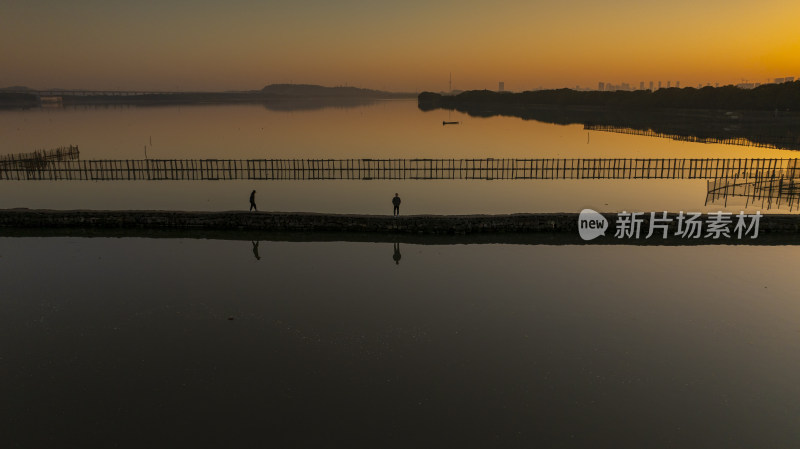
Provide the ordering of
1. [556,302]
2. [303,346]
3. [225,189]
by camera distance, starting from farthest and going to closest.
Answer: [225,189] < [556,302] < [303,346]

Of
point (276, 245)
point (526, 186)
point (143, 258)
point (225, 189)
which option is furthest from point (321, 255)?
point (526, 186)

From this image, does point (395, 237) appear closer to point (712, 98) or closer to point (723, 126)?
point (723, 126)

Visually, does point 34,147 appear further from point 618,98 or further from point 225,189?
point 618,98

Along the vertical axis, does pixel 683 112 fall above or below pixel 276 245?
above

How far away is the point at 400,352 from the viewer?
14359mm

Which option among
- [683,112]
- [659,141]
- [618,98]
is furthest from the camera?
[618,98]

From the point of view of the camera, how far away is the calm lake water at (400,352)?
36.8 ft

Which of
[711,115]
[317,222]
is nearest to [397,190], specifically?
[317,222]

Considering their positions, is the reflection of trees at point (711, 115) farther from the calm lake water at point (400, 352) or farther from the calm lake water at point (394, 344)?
the calm lake water at point (400, 352)

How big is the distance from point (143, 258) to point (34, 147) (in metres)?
60.7

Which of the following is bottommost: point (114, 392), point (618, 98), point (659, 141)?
point (114, 392)

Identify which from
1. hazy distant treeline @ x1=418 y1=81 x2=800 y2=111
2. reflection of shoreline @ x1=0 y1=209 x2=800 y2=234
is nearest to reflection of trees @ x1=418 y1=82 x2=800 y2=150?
hazy distant treeline @ x1=418 y1=81 x2=800 y2=111

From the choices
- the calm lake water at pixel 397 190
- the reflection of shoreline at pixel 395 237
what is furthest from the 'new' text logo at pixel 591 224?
the calm lake water at pixel 397 190

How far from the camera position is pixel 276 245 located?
2555cm
